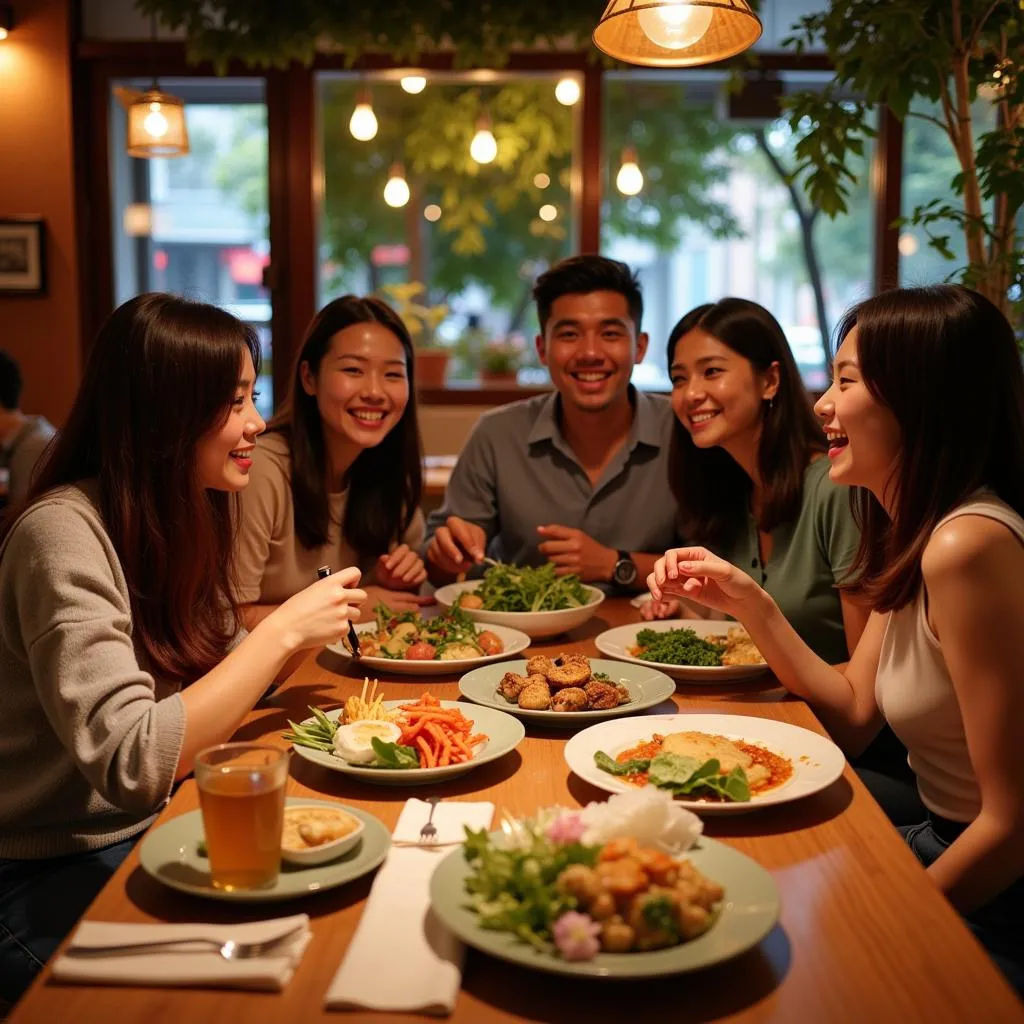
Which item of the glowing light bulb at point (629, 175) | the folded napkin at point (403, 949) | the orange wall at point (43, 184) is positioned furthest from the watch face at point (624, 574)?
the orange wall at point (43, 184)

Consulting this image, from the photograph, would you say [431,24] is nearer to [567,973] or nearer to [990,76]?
[990,76]

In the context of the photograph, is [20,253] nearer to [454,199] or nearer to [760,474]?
[454,199]

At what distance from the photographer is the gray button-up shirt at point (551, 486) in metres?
3.18

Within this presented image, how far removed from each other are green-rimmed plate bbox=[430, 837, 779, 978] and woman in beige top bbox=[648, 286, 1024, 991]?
1.64 ft

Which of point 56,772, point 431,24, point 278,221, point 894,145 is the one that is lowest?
point 56,772

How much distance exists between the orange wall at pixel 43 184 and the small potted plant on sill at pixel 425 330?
Result: 1.64 m

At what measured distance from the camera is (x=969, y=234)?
9.81 feet

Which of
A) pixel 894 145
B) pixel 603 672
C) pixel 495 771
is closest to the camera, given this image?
pixel 495 771

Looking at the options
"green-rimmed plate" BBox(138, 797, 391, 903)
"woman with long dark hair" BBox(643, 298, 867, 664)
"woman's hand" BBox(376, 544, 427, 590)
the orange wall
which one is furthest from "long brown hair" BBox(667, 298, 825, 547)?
the orange wall

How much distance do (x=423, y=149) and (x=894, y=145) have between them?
242 cm

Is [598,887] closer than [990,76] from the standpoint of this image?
Yes

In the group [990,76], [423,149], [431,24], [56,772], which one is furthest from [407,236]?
[56,772]

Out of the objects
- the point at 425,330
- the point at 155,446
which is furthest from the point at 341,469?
the point at 425,330

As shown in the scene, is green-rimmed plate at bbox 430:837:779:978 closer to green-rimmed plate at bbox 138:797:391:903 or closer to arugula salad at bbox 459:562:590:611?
green-rimmed plate at bbox 138:797:391:903
